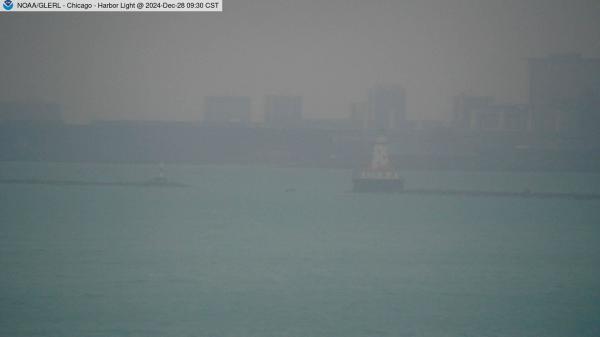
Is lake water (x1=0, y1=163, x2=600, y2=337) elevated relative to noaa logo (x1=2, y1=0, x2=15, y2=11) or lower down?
lower down

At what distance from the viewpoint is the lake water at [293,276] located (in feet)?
25.4

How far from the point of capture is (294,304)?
8805mm

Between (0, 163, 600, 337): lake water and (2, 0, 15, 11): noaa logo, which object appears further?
(0, 163, 600, 337): lake water

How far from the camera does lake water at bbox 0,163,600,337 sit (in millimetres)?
7754

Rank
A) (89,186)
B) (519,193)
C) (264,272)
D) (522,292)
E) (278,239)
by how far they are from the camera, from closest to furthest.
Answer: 1. (522,292)
2. (264,272)
3. (278,239)
4. (519,193)
5. (89,186)

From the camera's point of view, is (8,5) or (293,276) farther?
(293,276)

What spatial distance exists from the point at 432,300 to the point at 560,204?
25669 millimetres

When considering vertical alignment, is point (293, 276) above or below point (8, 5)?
below

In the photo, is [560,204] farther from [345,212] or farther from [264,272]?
[264,272]

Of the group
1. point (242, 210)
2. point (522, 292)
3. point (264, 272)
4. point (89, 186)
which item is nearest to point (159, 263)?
point (264, 272)

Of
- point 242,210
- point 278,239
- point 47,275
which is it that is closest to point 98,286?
point 47,275

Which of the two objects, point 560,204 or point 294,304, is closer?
point 294,304

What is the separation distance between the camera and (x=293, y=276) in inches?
442

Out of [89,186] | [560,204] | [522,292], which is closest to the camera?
[522,292]
